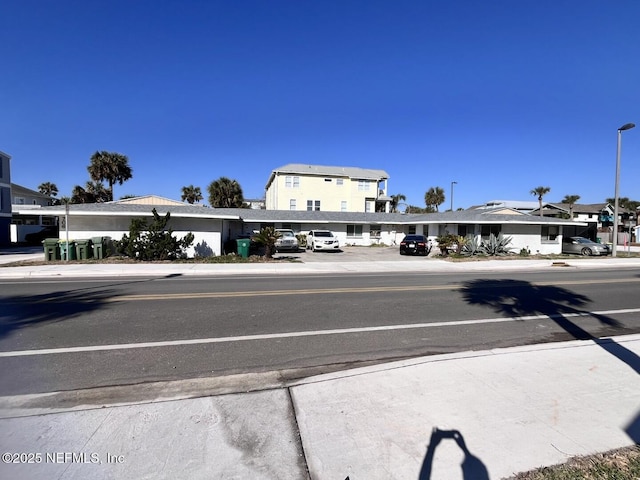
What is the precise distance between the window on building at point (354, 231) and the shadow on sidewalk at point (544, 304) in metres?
24.1

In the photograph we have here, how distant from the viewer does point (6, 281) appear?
1259 cm

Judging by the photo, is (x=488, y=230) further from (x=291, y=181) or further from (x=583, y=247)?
(x=291, y=181)

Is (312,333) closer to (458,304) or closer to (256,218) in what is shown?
(458,304)

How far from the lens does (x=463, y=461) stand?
268cm

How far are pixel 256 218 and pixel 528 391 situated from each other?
3023cm

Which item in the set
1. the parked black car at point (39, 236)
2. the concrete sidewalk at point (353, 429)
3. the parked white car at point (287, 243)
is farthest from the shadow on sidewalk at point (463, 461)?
the parked black car at point (39, 236)

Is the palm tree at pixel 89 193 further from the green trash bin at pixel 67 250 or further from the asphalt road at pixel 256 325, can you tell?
the asphalt road at pixel 256 325

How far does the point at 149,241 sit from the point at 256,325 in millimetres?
14288

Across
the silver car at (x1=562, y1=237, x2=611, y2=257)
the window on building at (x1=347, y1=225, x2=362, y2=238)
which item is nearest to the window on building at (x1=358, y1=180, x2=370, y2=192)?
the window on building at (x1=347, y1=225, x2=362, y2=238)

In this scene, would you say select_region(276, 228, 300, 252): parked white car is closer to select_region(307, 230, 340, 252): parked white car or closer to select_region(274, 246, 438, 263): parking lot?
select_region(274, 246, 438, 263): parking lot

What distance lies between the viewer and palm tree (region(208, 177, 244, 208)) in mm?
48969

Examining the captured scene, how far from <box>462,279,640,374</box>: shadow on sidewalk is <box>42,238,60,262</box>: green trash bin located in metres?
19.7

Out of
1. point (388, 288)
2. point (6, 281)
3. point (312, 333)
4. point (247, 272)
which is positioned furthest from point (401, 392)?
point (6, 281)

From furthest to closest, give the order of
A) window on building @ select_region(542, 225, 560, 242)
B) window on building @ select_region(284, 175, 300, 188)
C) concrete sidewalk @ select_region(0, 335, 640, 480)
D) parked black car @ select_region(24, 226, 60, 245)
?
1. window on building @ select_region(284, 175, 300, 188)
2. parked black car @ select_region(24, 226, 60, 245)
3. window on building @ select_region(542, 225, 560, 242)
4. concrete sidewalk @ select_region(0, 335, 640, 480)
